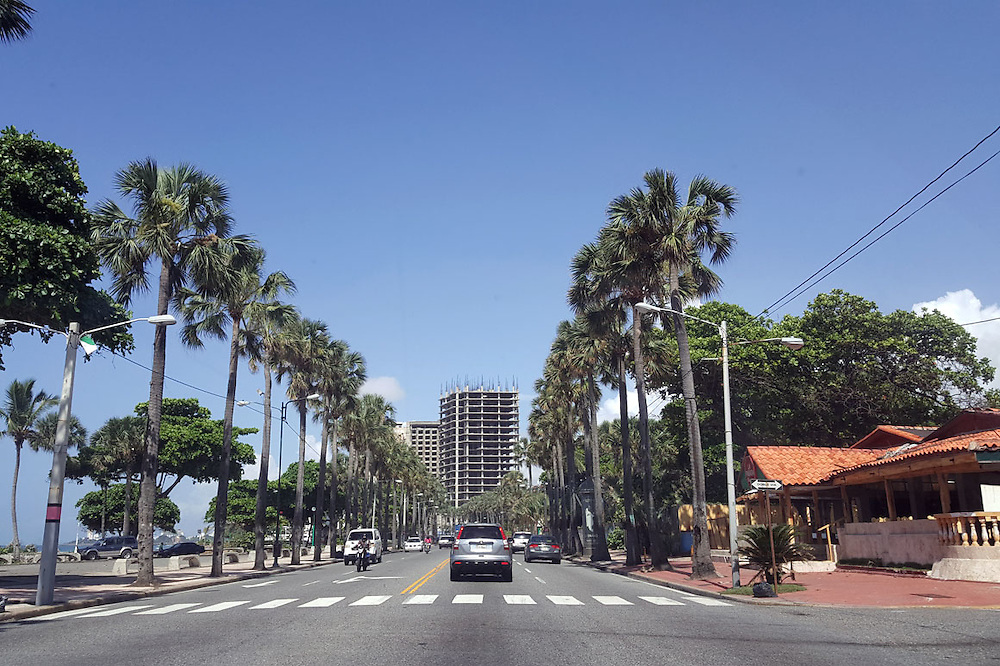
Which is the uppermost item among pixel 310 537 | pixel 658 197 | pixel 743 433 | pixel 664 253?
pixel 658 197

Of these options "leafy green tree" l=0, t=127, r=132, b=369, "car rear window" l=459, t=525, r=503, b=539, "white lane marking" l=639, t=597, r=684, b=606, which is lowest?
"white lane marking" l=639, t=597, r=684, b=606

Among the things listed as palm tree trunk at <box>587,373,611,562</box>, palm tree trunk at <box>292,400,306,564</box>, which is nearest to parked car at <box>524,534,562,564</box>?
palm tree trunk at <box>587,373,611,562</box>

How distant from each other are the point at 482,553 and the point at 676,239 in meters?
12.5

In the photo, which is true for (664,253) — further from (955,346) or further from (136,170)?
(955,346)

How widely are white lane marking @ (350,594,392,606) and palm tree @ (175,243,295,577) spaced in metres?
14.5

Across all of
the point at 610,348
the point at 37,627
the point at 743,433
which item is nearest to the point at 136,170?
the point at 37,627

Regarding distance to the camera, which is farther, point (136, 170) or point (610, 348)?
point (610, 348)

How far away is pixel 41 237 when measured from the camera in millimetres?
20734

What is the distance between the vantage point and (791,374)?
51.1 m

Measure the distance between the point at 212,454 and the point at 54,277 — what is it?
64694 mm

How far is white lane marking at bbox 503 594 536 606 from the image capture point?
17.4 m

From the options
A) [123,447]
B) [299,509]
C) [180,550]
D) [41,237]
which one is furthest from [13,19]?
[123,447]

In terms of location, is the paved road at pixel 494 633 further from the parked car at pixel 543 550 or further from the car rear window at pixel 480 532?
the parked car at pixel 543 550

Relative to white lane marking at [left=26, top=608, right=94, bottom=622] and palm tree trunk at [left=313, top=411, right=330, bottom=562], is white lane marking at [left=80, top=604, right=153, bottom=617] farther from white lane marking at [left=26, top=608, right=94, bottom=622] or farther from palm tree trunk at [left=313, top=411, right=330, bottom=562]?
palm tree trunk at [left=313, top=411, right=330, bottom=562]
